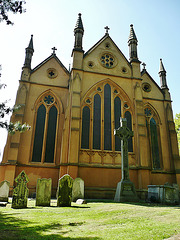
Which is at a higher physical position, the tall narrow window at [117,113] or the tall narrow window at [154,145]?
the tall narrow window at [117,113]

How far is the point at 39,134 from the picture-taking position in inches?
680

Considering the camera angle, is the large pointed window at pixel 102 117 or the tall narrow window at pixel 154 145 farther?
the tall narrow window at pixel 154 145

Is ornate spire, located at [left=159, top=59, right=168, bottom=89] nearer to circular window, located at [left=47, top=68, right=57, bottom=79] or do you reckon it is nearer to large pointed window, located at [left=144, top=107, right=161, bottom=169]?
large pointed window, located at [left=144, top=107, right=161, bottom=169]

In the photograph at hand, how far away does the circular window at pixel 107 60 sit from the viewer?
67.0 ft

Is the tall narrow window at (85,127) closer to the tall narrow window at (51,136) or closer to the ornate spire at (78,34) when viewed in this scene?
the tall narrow window at (51,136)

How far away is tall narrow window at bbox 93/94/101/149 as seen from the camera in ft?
55.7

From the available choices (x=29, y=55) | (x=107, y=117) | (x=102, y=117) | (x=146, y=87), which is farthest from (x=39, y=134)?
(x=146, y=87)

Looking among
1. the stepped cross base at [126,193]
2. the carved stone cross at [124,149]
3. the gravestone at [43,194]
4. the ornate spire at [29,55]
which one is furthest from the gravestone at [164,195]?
the ornate spire at [29,55]

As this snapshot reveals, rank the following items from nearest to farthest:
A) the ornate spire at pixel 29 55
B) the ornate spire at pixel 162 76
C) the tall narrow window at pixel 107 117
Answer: the tall narrow window at pixel 107 117 → the ornate spire at pixel 29 55 → the ornate spire at pixel 162 76

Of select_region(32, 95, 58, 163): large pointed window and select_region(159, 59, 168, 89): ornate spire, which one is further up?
select_region(159, 59, 168, 89): ornate spire

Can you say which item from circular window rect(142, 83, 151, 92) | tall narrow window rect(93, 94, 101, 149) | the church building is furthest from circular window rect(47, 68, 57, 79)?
circular window rect(142, 83, 151, 92)

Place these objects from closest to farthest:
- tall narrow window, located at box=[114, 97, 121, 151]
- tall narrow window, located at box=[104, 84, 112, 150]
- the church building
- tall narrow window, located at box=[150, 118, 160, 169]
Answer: the church building → tall narrow window, located at box=[104, 84, 112, 150] → tall narrow window, located at box=[114, 97, 121, 151] → tall narrow window, located at box=[150, 118, 160, 169]

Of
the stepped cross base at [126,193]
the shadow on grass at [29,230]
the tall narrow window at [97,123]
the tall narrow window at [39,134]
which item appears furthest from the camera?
the tall narrow window at [97,123]

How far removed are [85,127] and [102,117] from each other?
6.32 ft
